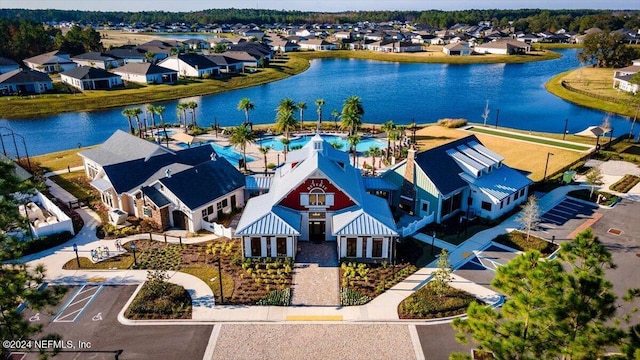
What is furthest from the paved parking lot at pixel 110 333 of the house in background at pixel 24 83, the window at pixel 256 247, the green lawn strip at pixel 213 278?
the house in background at pixel 24 83

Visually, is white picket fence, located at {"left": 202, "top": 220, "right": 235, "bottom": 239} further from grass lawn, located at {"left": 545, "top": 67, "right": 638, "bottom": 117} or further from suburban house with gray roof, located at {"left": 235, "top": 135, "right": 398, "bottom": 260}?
grass lawn, located at {"left": 545, "top": 67, "right": 638, "bottom": 117}

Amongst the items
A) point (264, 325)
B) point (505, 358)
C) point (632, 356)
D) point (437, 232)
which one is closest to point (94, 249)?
point (264, 325)

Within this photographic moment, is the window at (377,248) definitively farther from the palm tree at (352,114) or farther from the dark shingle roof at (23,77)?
the dark shingle roof at (23,77)

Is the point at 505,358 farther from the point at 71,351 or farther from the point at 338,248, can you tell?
the point at 71,351

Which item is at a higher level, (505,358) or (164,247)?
(505,358)

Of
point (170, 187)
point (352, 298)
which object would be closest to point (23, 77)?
point (170, 187)
